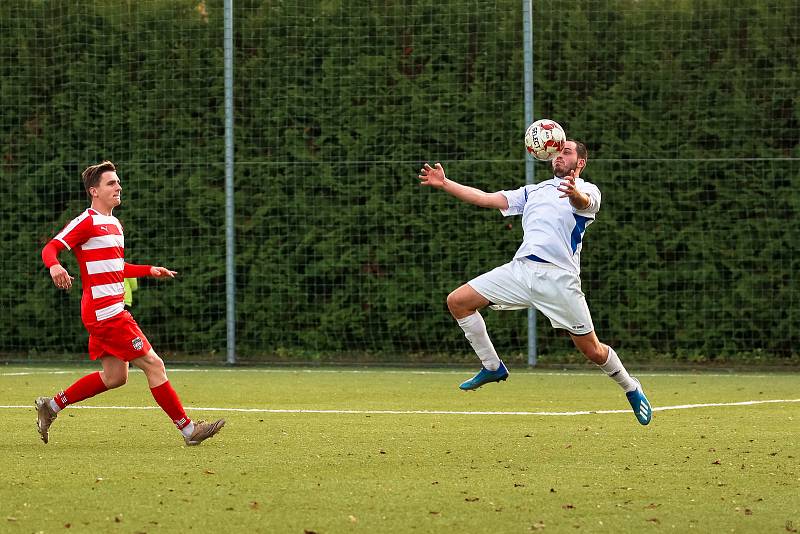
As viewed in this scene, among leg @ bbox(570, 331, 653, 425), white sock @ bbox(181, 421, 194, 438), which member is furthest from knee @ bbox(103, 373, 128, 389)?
leg @ bbox(570, 331, 653, 425)

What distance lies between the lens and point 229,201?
1373 cm

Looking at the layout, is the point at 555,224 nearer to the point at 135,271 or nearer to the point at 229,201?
the point at 135,271

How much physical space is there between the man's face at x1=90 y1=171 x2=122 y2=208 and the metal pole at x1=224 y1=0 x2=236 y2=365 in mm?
5797

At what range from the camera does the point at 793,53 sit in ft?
43.7

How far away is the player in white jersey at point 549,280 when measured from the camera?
7.98 m

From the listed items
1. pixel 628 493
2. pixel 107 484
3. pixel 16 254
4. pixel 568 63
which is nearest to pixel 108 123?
pixel 16 254

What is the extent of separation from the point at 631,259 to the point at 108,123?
588 centimetres

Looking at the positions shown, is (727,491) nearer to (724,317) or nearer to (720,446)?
(720,446)

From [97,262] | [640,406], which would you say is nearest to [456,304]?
[640,406]

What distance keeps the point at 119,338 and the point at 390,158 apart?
6.59 metres

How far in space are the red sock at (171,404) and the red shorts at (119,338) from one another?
24cm

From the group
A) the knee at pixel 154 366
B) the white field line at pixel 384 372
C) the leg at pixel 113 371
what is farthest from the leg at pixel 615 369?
the white field line at pixel 384 372

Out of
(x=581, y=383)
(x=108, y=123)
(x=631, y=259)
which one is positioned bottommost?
(x=581, y=383)

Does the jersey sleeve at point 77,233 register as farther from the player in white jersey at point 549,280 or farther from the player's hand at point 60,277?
the player in white jersey at point 549,280
